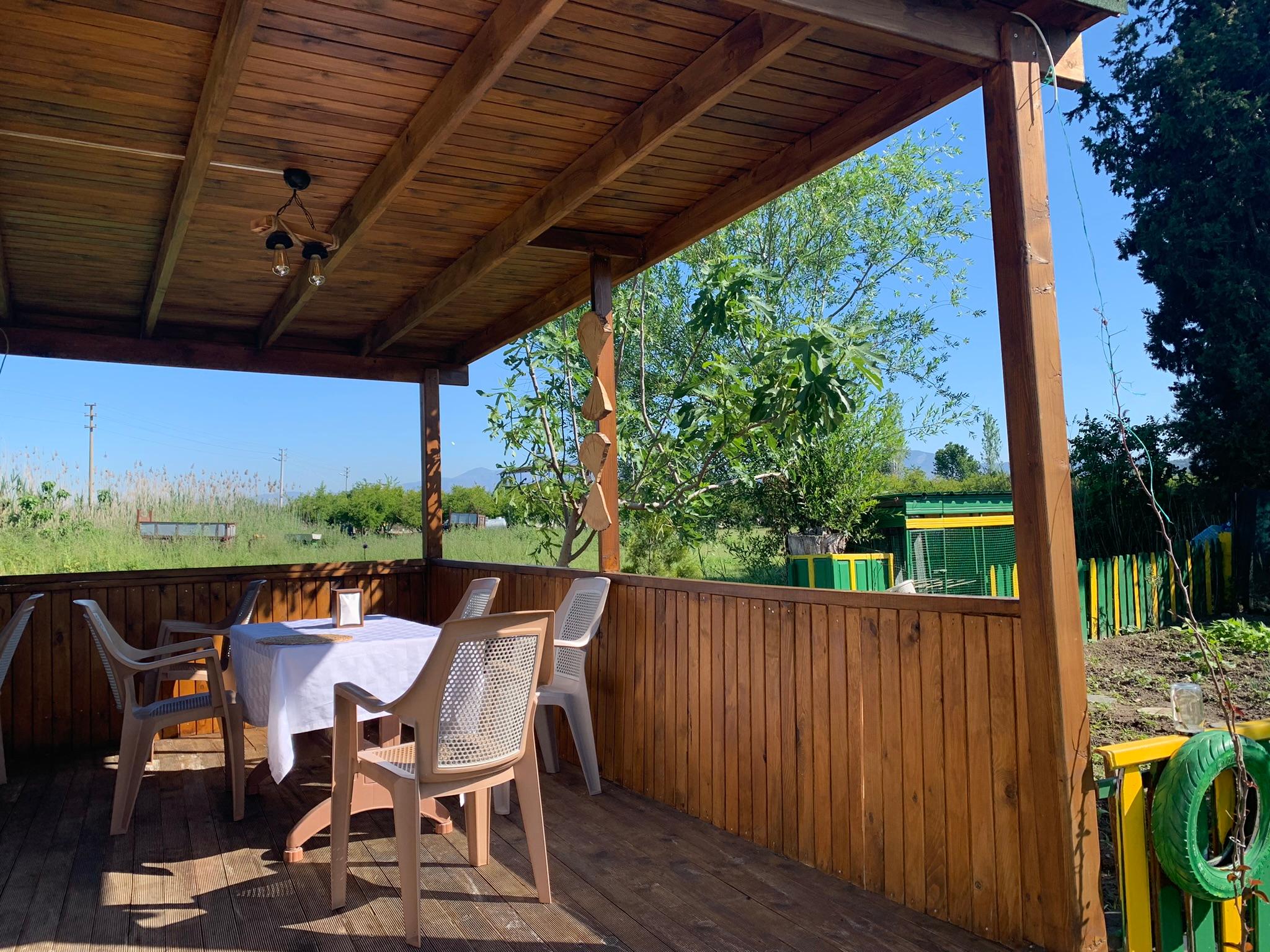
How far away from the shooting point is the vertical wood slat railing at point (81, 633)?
4988 mm

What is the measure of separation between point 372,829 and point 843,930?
1.84 m

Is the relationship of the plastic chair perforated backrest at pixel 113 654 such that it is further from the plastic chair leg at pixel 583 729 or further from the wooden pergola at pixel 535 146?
the plastic chair leg at pixel 583 729

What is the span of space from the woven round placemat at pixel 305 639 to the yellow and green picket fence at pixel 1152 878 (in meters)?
2.56

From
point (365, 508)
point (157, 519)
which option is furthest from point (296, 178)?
point (365, 508)

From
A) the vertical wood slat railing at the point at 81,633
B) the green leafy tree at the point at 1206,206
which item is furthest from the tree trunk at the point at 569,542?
the green leafy tree at the point at 1206,206

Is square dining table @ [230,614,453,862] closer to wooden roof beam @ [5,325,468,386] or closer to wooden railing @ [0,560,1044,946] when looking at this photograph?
wooden railing @ [0,560,1044,946]

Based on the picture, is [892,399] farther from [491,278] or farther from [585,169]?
[585,169]

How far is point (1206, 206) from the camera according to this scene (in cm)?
1066

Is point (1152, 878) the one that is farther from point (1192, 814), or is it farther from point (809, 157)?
point (809, 157)

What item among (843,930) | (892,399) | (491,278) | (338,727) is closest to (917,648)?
(843,930)

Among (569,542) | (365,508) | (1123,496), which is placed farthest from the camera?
(1123,496)

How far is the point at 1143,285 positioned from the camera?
1212 centimetres

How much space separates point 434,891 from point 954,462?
2259 cm

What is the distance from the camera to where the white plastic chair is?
3.96m
